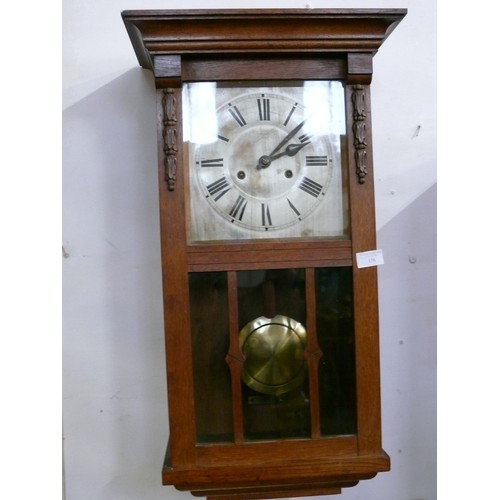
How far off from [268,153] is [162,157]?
0.18 m

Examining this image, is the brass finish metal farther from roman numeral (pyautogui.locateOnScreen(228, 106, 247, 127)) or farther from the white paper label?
roman numeral (pyautogui.locateOnScreen(228, 106, 247, 127))

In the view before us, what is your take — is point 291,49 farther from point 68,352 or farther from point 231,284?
point 68,352

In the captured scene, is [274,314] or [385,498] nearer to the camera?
[274,314]

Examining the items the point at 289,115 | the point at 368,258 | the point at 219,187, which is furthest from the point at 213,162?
the point at 368,258

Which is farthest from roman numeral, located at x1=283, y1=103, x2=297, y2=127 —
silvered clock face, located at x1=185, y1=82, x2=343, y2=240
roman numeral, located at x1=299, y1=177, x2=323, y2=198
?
roman numeral, located at x1=299, y1=177, x2=323, y2=198

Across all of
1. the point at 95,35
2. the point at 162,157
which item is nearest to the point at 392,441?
the point at 162,157

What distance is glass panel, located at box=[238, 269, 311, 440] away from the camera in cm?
90

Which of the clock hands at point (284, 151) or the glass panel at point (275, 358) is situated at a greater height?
the clock hands at point (284, 151)

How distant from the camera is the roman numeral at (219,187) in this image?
0.91 metres

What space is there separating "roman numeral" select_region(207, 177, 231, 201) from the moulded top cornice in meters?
0.21

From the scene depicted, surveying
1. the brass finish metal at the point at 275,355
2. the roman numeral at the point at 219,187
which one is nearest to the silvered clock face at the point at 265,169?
the roman numeral at the point at 219,187

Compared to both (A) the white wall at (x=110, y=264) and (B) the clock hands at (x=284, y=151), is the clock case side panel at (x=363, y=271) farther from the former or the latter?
(A) the white wall at (x=110, y=264)

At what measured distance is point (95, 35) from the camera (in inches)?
42.8

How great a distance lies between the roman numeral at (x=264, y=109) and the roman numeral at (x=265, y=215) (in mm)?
152
